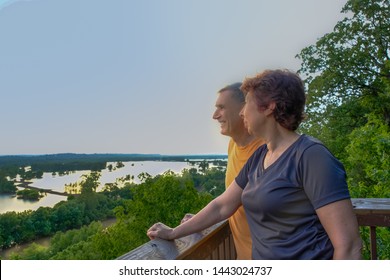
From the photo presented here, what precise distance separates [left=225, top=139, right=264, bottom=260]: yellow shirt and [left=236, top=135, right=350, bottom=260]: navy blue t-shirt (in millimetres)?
254

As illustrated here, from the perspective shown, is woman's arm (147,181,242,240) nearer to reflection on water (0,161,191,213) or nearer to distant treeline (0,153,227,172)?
distant treeline (0,153,227,172)

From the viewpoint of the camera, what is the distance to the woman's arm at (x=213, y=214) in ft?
3.73

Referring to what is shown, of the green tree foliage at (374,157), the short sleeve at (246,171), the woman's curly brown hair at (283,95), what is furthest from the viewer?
the green tree foliage at (374,157)

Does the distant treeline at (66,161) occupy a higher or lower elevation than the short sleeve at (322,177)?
lower

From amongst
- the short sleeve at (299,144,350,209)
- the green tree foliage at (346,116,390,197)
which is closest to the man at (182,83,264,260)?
the short sleeve at (299,144,350,209)

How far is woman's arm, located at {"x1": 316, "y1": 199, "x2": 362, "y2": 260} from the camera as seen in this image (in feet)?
2.71

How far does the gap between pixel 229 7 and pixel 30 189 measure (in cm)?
775

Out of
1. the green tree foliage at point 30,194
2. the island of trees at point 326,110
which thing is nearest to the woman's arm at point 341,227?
the island of trees at point 326,110

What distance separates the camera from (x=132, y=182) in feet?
41.3

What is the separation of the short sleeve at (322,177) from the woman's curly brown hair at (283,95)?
13cm

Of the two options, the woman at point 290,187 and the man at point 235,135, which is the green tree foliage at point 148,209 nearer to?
the man at point 235,135

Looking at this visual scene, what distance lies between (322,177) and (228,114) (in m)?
0.59

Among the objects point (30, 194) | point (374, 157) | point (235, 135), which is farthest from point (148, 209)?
point (235, 135)
